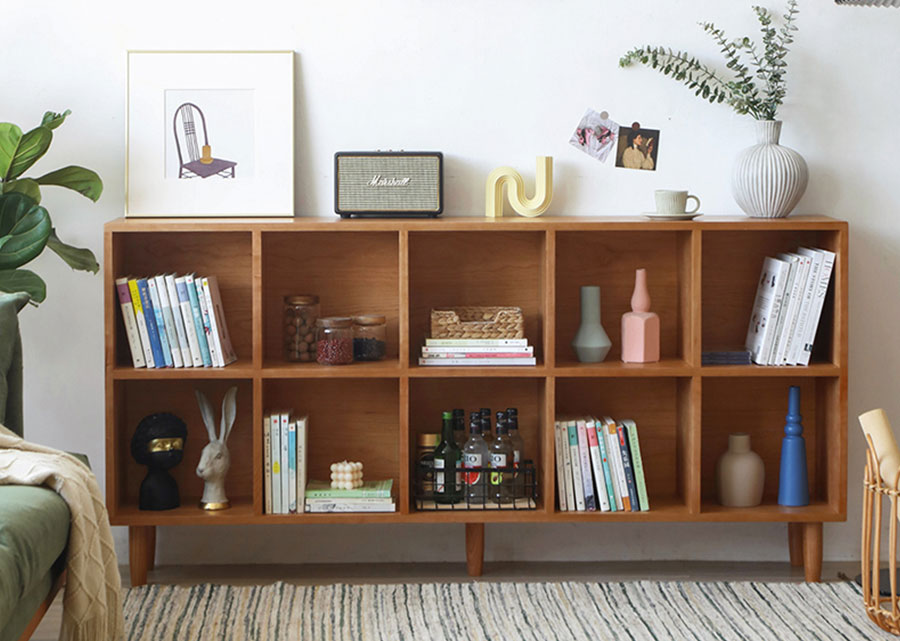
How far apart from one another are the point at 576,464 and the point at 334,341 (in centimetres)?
74

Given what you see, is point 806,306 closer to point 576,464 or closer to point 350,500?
point 576,464

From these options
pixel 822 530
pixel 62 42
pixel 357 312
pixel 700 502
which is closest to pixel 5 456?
pixel 357 312

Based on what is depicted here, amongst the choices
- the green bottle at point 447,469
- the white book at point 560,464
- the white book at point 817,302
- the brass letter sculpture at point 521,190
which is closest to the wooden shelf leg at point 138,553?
the green bottle at point 447,469

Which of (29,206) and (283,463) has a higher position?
(29,206)

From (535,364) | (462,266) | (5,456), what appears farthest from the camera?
(462,266)

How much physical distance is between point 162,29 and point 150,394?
105 centimetres

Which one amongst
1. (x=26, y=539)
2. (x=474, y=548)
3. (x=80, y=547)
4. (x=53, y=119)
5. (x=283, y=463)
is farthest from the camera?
(x=474, y=548)

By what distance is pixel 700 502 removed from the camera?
9.54 feet

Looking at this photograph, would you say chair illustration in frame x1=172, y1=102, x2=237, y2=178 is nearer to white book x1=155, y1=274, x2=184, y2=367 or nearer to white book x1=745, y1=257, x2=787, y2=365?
white book x1=155, y1=274, x2=184, y2=367

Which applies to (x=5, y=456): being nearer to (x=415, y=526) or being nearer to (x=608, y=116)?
(x=415, y=526)

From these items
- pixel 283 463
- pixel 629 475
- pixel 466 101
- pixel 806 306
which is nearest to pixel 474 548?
pixel 629 475

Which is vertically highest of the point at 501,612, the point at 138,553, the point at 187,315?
the point at 187,315

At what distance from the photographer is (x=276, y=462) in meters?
2.86

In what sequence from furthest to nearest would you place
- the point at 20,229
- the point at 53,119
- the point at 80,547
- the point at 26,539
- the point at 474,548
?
→ the point at 474,548, the point at 53,119, the point at 20,229, the point at 80,547, the point at 26,539
